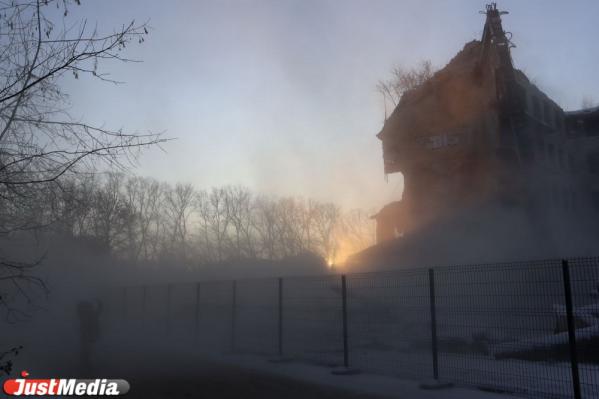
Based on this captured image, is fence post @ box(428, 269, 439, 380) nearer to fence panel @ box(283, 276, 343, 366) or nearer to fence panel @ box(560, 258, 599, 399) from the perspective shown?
fence panel @ box(560, 258, 599, 399)

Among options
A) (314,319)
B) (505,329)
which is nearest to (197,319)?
(314,319)

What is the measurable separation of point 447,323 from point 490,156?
21578mm

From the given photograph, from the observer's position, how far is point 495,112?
90.7 feet

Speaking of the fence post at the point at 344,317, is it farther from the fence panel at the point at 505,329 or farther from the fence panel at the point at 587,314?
the fence panel at the point at 587,314

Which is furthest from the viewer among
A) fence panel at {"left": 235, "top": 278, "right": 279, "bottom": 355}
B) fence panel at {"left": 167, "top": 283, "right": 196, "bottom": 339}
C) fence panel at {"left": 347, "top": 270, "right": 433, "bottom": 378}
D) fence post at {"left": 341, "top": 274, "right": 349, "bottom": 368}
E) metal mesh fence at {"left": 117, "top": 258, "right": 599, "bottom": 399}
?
fence panel at {"left": 167, "top": 283, "right": 196, "bottom": 339}

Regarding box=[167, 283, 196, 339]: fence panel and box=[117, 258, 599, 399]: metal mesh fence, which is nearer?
box=[117, 258, 599, 399]: metal mesh fence

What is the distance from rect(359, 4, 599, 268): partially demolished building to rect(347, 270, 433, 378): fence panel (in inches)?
693

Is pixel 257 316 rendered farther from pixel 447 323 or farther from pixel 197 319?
pixel 447 323

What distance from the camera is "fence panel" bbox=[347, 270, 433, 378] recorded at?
32.3 ft

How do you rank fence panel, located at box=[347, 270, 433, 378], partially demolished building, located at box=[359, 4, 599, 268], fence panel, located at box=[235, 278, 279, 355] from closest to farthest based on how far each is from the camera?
fence panel, located at box=[347, 270, 433, 378] < fence panel, located at box=[235, 278, 279, 355] < partially demolished building, located at box=[359, 4, 599, 268]

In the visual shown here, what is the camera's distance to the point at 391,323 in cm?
1062

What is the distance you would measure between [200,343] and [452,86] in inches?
880

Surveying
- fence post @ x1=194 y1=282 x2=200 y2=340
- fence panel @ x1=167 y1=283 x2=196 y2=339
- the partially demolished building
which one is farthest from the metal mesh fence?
the partially demolished building

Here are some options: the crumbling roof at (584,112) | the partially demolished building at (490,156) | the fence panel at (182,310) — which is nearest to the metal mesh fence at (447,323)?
the fence panel at (182,310)
